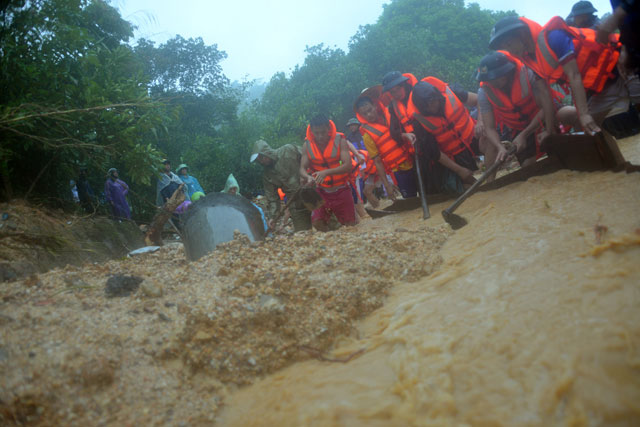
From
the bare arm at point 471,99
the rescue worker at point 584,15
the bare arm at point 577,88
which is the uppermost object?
the rescue worker at point 584,15

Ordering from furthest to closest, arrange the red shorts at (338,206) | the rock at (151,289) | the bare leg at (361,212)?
the bare leg at (361,212) < the red shorts at (338,206) < the rock at (151,289)

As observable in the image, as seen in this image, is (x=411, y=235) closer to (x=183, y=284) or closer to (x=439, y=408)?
(x=183, y=284)

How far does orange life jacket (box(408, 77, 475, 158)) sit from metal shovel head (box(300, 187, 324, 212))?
1501 millimetres

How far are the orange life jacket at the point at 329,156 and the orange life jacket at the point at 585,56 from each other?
247 centimetres

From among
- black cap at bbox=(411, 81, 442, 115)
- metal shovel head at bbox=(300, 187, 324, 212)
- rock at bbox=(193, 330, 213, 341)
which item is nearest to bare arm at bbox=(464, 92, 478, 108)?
black cap at bbox=(411, 81, 442, 115)

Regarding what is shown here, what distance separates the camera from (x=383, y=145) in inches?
206

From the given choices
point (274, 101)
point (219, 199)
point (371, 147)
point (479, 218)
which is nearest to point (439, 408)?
point (479, 218)

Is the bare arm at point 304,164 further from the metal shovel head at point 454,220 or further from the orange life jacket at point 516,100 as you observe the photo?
the orange life jacket at point 516,100

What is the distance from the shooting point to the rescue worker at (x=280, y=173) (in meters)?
5.39

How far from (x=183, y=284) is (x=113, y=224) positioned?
16.6 ft

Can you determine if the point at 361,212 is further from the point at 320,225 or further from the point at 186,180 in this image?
the point at 186,180

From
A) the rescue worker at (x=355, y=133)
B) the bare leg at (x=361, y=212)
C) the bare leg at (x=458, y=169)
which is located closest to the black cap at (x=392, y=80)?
the bare leg at (x=458, y=169)

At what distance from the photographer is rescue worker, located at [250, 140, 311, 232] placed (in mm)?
5387

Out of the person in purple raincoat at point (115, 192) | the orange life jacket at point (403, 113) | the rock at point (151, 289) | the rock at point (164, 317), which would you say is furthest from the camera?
the person in purple raincoat at point (115, 192)
